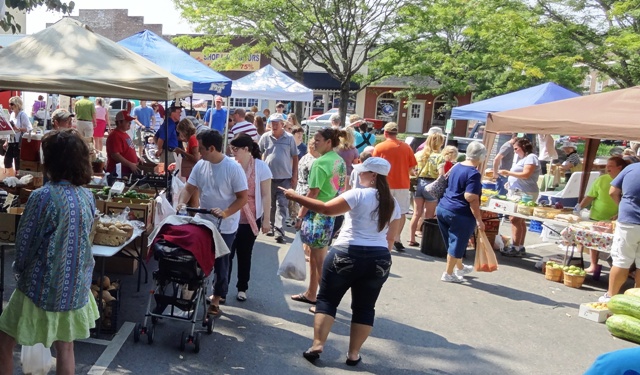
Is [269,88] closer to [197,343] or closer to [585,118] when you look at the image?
[585,118]

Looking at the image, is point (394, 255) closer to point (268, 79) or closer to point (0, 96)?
point (268, 79)

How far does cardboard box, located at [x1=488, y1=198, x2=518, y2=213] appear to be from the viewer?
349 inches

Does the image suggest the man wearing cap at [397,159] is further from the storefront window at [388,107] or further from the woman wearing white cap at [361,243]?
the storefront window at [388,107]

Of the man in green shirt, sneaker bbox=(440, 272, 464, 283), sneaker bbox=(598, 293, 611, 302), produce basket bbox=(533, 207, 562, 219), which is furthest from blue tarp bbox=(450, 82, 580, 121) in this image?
sneaker bbox=(598, 293, 611, 302)

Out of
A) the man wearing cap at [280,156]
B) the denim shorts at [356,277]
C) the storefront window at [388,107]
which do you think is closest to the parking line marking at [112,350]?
the denim shorts at [356,277]

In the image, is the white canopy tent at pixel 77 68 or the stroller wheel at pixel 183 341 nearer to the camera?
the stroller wheel at pixel 183 341

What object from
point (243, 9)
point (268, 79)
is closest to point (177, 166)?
point (268, 79)

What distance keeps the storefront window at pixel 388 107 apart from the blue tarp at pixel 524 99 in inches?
1233

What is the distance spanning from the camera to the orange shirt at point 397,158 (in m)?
8.27

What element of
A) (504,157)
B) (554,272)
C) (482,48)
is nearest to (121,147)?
(554,272)

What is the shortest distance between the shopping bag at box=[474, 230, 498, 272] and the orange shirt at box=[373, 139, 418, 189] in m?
1.61

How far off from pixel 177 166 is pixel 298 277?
131 inches

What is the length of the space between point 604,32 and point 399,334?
52.5ft

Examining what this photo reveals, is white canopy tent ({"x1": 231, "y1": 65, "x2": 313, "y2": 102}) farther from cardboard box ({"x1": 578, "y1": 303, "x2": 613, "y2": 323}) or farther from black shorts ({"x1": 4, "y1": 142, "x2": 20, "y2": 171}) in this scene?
cardboard box ({"x1": 578, "y1": 303, "x2": 613, "y2": 323})
